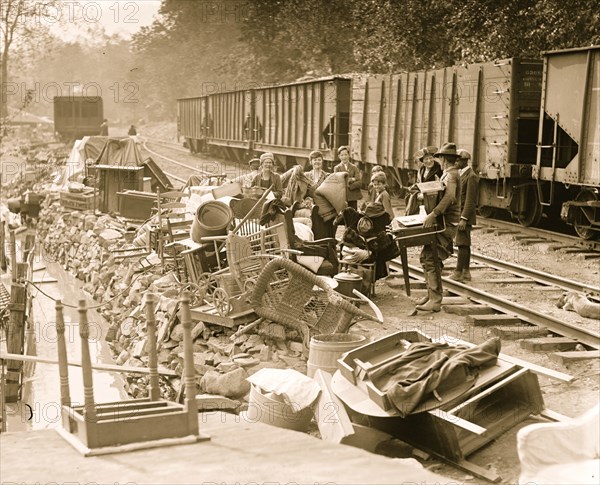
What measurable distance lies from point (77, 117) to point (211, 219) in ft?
163

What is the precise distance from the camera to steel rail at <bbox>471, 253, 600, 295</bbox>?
12.5 m

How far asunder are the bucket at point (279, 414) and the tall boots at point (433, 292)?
3.81 meters

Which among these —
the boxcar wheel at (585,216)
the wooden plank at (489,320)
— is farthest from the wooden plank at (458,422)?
the boxcar wheel at (585,216)

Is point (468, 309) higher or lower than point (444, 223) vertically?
lower

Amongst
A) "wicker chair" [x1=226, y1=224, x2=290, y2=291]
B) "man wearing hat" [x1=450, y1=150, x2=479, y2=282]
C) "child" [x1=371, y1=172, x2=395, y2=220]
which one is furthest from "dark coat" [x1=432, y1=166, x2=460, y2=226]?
"wicker chair" [x1=226, y1=224, x2=290, y2=291]

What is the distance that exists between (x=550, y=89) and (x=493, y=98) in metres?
2.03

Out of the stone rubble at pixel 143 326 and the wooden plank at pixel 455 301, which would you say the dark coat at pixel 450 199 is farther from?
the stone rubble at pixel 143 326

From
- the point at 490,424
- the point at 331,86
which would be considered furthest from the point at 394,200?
the point at 490,424

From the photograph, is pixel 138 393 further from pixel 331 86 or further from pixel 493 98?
pixel 331 86

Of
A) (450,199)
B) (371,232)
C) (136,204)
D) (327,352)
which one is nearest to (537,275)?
(450,199)

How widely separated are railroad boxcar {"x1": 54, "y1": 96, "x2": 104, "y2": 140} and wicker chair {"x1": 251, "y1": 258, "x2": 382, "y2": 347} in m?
51.5

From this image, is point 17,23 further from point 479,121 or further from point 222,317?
point 222,317

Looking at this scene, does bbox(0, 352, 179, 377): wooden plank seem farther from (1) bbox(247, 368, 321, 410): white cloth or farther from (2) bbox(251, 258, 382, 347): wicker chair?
(2) bbox(251, 258, 382, 347): wicker chair

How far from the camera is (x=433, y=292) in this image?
1127cm
